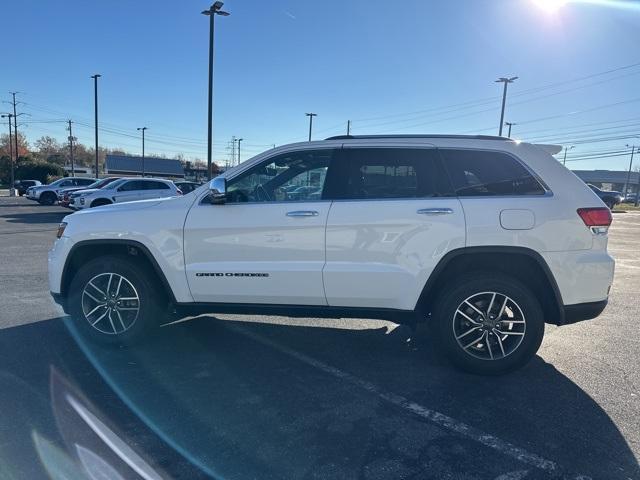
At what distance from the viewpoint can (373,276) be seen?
386 cm

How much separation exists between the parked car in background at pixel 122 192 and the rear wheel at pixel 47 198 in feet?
31.5

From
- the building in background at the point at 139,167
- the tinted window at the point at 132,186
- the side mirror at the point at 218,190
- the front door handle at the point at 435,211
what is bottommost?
the tinted window at the point at 132,186

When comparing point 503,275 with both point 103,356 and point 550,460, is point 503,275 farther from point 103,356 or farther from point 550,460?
point 103,356

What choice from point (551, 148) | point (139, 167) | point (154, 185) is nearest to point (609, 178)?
point (139, 167)

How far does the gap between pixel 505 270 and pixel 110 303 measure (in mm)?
3601

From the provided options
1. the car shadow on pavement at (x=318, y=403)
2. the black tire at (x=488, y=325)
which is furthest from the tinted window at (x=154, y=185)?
the black tire at (x=488, y=325)

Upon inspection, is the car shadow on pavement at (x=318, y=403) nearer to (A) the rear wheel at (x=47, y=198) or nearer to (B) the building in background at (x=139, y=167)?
(A) the rear wheel at (x=47, y=198)

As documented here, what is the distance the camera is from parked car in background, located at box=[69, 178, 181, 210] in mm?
18594

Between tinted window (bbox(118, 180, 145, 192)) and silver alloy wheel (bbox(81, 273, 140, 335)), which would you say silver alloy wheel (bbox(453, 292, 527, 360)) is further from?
tinted window (bbox(118, 180, 145, 192))

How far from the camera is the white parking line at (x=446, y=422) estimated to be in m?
2.76

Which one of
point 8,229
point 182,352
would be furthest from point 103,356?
point 8,229

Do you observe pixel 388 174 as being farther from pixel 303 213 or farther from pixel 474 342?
pixel 474 342

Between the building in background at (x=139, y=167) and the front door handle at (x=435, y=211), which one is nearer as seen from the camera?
the front door handle at (x=435, y=211)

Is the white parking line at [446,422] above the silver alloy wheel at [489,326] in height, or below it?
below
